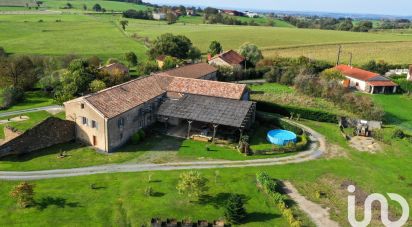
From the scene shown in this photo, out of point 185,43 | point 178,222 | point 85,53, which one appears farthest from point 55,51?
point 178,222

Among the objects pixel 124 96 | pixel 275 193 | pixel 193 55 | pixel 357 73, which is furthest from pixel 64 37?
pixel 275 193

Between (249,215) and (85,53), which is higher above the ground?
(85,53)

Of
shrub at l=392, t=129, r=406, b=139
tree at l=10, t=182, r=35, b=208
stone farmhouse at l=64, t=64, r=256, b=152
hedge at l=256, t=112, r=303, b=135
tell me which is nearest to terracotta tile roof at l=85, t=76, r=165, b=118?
stone farmhouse at l=64, t=64, r=256, b=152

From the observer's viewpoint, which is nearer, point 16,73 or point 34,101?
point 34,101

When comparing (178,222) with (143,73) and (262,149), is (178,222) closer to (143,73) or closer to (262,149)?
(262,149)

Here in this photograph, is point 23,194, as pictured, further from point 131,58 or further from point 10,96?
point 131,58
